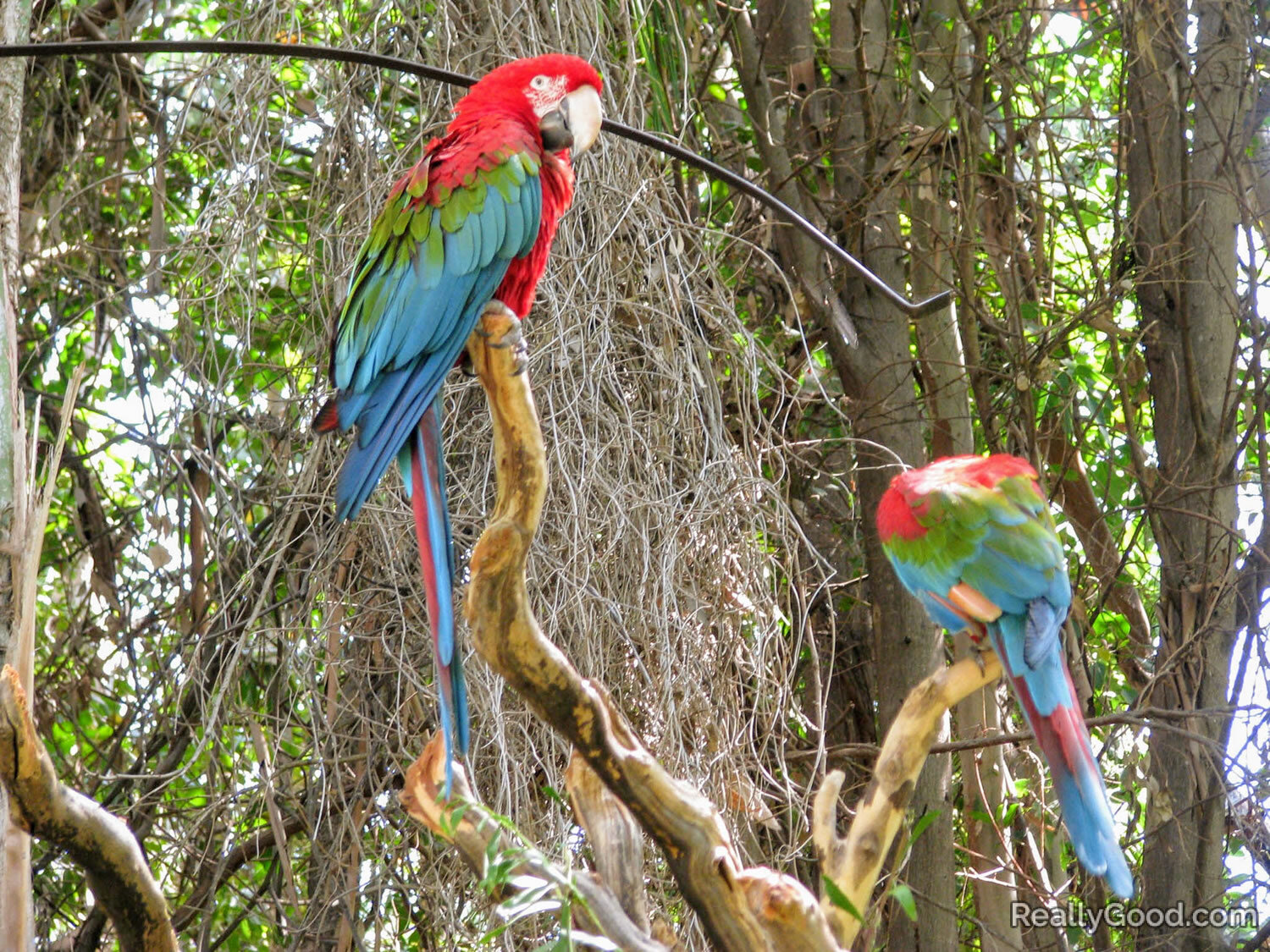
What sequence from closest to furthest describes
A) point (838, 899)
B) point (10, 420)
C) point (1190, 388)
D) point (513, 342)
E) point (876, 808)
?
point (838, 899) < point (876, 808) < point (513, 342) < point (10, 420) < point (1190, 388)

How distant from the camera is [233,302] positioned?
2643 mm

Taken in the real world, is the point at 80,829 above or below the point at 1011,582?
below

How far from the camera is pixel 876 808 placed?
1.59m

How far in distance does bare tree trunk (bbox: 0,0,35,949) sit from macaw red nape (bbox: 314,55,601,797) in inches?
19.4

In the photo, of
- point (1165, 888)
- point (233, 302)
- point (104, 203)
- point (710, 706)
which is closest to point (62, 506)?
point (104, 203)

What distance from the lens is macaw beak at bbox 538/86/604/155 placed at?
1.96 metres

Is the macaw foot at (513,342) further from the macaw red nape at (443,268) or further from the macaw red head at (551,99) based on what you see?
the macaw red head at (551,99)

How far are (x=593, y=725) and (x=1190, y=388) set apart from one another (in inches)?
78.8

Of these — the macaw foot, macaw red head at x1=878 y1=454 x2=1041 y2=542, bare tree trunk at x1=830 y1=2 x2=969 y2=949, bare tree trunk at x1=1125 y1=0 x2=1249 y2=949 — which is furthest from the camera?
bare tree trunk at x1=830 y1=2 x2=969 y2=949

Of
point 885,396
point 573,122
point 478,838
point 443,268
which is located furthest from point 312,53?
point 885,396

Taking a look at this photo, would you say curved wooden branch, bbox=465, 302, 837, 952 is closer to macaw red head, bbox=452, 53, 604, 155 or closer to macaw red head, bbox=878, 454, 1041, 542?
macaw red head, bbox=452, 53, 604, 155

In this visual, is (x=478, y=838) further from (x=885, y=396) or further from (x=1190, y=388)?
(x=1190, y=388)

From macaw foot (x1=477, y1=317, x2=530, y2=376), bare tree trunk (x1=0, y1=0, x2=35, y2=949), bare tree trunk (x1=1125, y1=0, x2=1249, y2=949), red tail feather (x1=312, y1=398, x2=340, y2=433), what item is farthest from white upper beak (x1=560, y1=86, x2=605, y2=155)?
bare tree trunk (x1=1125, y1=0, x2=1249, y2=949)

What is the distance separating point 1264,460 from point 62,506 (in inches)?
112
